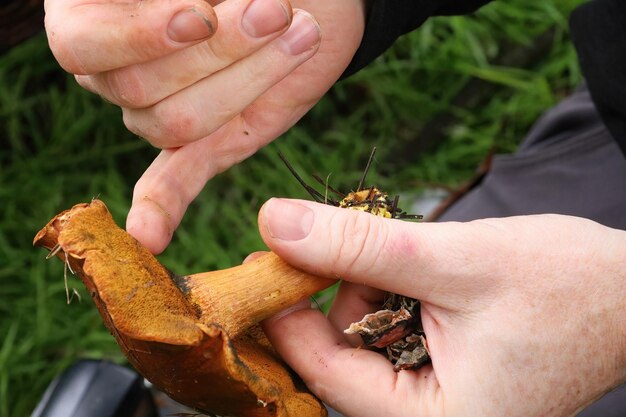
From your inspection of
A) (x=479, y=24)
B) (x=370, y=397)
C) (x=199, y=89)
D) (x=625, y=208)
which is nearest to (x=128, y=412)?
(x=370, y=397)

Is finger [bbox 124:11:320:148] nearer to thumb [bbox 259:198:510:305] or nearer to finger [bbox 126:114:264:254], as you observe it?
finger [bbox 126:114:264:254]

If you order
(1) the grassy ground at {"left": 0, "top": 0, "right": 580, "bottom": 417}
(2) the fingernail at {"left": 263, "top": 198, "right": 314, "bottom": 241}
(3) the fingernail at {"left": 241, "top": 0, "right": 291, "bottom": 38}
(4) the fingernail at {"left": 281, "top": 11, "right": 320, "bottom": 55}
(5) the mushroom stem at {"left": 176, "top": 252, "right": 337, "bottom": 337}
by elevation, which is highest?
(3) the fingernail at {"left": 241, "top": 0, "right": 291, "bottom": 38}

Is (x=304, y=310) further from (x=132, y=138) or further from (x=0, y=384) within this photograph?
(x=132, y=138)

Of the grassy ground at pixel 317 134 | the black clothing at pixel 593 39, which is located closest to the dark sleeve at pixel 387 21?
the black clothing at pixel 593 39

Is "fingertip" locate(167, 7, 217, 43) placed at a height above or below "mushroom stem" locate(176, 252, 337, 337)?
above

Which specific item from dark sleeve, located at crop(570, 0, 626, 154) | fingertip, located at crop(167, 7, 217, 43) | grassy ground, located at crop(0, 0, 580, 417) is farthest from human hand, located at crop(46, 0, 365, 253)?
grassy ground, located at crop(0, 0, 580, 417)

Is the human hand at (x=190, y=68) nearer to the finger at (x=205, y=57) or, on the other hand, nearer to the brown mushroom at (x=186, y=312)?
the finger at (x=205, y=57)

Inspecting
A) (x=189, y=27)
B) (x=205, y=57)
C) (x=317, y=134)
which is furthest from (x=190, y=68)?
(x=317, y=134)
